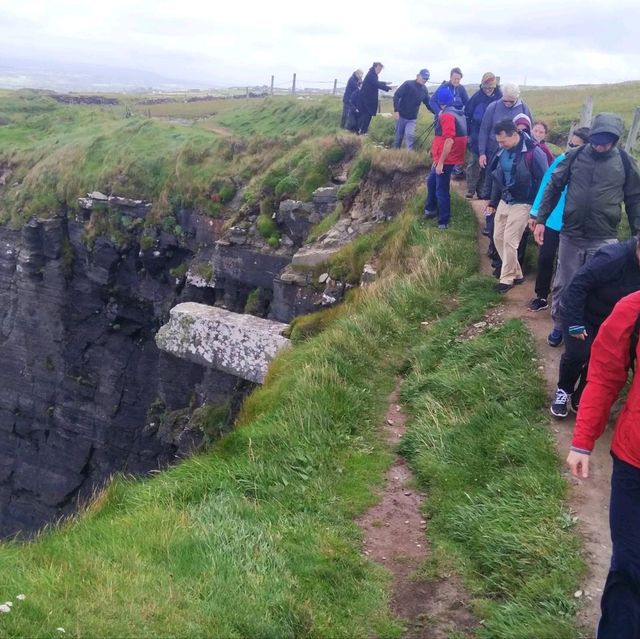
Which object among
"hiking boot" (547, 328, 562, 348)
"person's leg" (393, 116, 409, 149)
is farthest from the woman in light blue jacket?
"person's leg" (393, 116, 409, 149)

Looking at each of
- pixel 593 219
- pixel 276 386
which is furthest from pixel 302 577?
pixel 593 219

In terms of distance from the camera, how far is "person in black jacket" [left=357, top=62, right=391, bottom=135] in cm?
1695

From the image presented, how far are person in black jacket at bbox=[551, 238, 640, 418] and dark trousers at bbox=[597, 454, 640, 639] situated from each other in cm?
196

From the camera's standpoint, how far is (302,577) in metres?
4.59

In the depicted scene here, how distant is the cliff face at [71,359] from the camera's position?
742 inches

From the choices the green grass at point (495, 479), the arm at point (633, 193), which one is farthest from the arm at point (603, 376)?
the arm at point (633, 193)

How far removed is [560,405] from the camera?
6.39m

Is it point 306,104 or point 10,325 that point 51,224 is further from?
point 306,104

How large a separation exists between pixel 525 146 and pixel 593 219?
7.79ft

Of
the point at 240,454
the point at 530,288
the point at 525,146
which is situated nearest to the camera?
the point at 240,454

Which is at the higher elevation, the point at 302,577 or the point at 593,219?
the point at 593,219

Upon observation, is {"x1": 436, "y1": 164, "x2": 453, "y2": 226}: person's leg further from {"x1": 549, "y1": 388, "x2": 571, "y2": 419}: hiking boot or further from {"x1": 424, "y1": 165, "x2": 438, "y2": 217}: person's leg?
{"x1": 549, "y1": 388, "x2": 571, "y2": 419}: hiking boot

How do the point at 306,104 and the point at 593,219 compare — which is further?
the point at 306,104

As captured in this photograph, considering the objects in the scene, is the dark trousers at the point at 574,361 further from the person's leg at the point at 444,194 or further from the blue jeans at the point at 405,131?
the blue jeans at the point at 405,131
